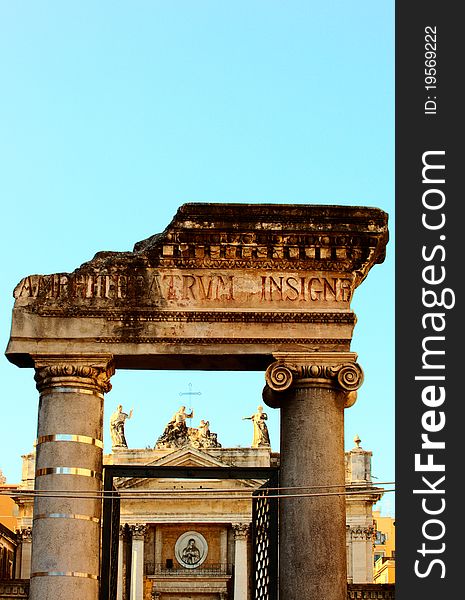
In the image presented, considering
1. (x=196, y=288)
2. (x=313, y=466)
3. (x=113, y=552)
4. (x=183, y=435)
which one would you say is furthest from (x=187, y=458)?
(x=313, y=466)

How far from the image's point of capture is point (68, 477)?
1397 cm

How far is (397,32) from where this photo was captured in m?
13.8

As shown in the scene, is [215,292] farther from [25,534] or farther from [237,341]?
[25,534]

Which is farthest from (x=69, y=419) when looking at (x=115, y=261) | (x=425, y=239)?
(x=425, y=239)

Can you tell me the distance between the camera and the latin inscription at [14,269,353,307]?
14445 mm

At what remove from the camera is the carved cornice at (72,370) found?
1423cm

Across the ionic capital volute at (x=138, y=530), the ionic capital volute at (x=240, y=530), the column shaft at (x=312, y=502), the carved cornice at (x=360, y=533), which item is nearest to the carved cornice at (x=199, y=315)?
Answer: the column shaft at (x=312, y=502)

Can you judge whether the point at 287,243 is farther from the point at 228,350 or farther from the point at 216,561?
the point at 216,561

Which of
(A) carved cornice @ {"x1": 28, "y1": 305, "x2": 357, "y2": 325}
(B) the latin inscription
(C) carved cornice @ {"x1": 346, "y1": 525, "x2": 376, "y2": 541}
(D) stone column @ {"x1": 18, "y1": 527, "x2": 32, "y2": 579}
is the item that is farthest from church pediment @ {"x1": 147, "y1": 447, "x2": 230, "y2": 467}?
(A) carved cornice @ {"x1": 28, "y1": 305, "x2": 357, "y2": 325}

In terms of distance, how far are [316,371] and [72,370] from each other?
280 cm

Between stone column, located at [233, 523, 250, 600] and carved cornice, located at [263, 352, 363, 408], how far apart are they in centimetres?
4621

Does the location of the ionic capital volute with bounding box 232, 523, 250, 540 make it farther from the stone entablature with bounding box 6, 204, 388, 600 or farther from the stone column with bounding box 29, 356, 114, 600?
the stone column with bounding box 29, 356, 114, 600

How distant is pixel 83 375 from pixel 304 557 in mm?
3249

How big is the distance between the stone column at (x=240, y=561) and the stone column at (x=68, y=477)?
151 ft
